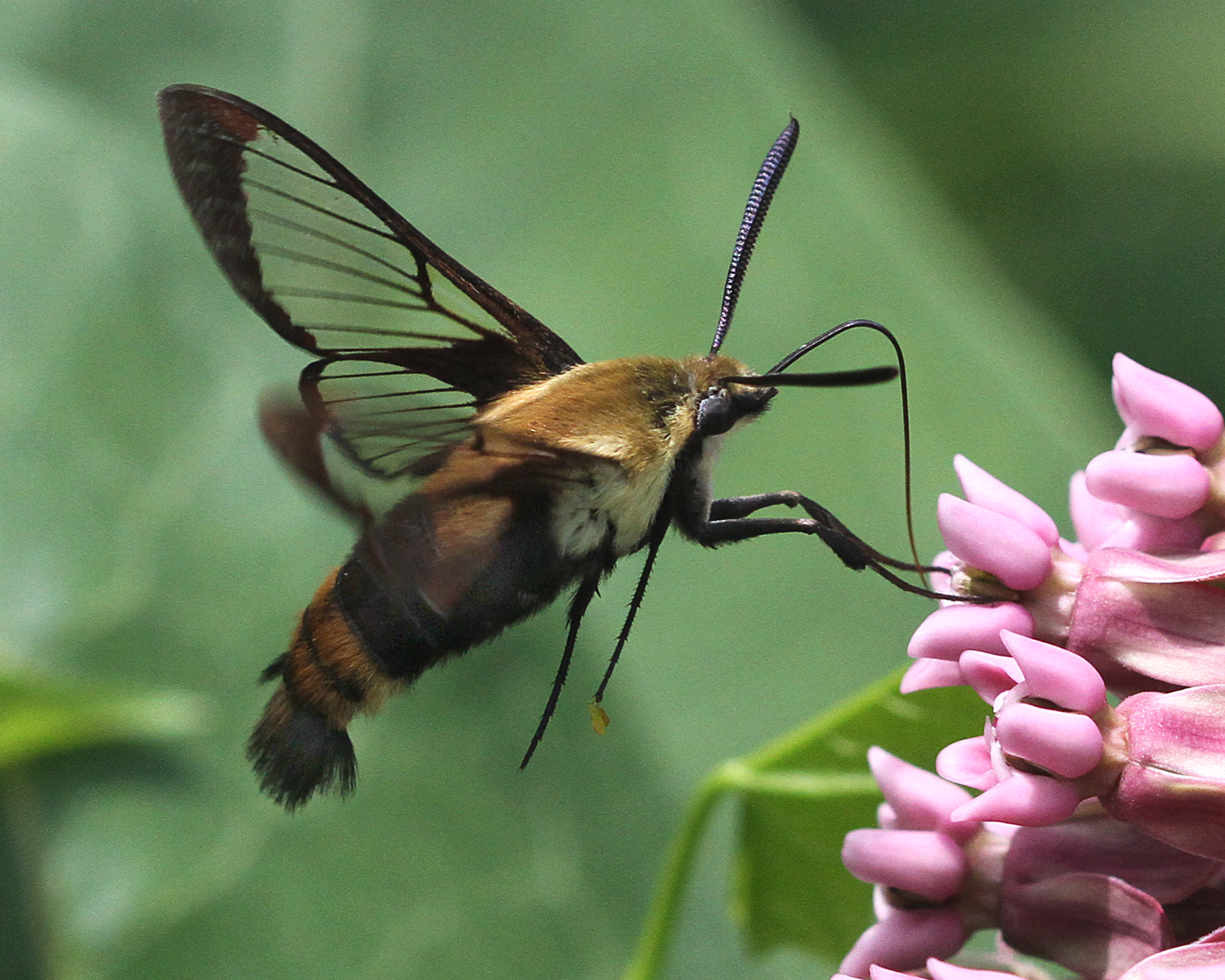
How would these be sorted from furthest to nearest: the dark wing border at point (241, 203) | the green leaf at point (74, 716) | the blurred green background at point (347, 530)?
the blurred green background at point (347, 530)
the green leaf at point (74, 716)
the dark wing border at point (241, 203)

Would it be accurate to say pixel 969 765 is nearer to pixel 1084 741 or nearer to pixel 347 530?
pixel 1084 741

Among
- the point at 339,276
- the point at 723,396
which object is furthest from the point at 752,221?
the point at 339,276

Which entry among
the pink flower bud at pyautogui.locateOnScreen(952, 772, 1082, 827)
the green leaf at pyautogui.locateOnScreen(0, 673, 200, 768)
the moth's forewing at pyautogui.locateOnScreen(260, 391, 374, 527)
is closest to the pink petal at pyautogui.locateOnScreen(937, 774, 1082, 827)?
the pink flower bud at pyautogui.locateOnScreen(952, 772, 1082, 827)

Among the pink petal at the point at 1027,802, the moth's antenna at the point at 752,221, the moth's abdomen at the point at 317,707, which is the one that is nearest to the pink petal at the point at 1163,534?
the pink petal at the point at 1027,802

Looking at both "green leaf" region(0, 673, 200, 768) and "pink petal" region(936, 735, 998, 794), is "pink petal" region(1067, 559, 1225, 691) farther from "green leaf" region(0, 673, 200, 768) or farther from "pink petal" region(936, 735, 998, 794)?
"green leaf" region(0, 673, 200, 768)

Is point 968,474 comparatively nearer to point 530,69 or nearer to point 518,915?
point 518,915

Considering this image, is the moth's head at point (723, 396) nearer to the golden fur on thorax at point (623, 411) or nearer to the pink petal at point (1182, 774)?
the golden fur on thorax at point (623, 411)

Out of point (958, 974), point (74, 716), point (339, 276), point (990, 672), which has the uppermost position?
point (339, 276)
